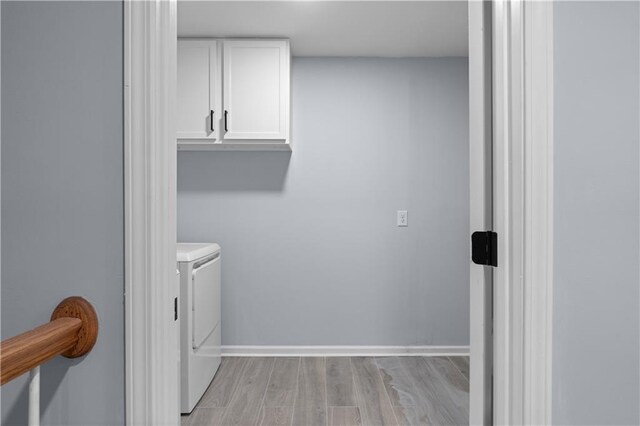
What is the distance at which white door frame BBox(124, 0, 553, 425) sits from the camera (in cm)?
83

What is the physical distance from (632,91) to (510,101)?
0.26 m

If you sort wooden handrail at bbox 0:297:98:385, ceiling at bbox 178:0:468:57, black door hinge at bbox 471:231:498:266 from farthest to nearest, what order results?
ceiling at bbox 178:0:468:57 < black door hinge at bbox 471:231:498:266 < wooden handrail at bbox 0:297:98:385

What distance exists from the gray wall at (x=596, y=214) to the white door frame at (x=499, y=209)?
4 centimetres

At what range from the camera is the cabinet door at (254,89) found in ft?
9.82

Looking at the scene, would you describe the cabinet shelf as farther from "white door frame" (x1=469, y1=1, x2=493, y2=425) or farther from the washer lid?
→ "white door frame" (x1=469, y1=1, x2=493, y2=425)

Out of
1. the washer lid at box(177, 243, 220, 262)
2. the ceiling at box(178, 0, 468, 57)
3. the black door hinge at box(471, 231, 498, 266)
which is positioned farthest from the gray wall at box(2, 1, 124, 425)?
the ceiling at box(178, 0, 468, 57)

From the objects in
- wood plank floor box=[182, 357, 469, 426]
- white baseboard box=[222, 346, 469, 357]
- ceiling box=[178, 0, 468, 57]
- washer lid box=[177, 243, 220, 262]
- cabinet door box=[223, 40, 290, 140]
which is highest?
ceiling box=[178, 0, 468, 57]

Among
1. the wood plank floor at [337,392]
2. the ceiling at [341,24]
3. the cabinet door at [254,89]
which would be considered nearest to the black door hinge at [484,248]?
the wood plank floor at [337,392]

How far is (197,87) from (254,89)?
394 mm

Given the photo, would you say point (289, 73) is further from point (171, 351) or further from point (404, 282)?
point (171, 351)

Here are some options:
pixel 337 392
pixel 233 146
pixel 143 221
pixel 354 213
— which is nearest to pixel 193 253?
pixel 233 146

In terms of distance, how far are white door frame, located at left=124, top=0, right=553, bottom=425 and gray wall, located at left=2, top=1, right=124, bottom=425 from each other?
1.4 inches

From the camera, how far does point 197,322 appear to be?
7.98 feet

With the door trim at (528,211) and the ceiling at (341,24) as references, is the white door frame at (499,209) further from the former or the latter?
the ceiling at (341,24)
